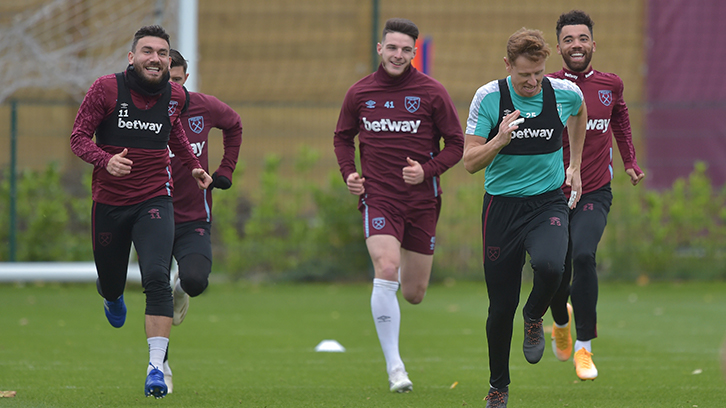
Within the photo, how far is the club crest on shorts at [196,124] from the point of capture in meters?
7.00

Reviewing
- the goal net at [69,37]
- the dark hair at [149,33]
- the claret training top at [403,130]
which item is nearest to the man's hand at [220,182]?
the claret training top at [403,130]

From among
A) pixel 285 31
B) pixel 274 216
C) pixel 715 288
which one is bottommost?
pixel 715 288

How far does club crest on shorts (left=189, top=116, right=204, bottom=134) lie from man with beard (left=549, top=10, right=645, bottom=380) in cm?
252

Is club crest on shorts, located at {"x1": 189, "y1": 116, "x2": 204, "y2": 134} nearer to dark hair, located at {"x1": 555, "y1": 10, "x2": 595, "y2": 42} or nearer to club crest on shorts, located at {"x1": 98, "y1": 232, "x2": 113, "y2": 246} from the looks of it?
club crest on shorts, located at {"x1": 98, "y1": 232, "x2": 113, "y2": 246}

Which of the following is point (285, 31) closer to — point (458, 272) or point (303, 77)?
point (303, 77)

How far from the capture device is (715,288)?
1421 centimetres

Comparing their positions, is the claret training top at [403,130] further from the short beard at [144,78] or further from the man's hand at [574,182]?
the short beard at [144,78]

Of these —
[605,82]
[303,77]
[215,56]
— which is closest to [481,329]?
[605,82]

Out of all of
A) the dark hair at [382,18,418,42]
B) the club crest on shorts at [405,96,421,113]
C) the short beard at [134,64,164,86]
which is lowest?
the club crest on shorts at [405,96,421,113]

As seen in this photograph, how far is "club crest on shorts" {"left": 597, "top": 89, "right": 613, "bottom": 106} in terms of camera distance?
6.93 m

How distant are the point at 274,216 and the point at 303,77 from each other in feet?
12.8

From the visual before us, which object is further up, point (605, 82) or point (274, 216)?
point (605, 82)

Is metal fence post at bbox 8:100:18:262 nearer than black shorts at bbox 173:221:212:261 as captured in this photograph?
No

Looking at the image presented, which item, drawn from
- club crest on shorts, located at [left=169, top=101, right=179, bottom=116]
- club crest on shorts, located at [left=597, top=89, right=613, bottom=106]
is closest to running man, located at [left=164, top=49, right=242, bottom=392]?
club crest on shorts, located at [left=169, top=101, right=179, bottom=116]
